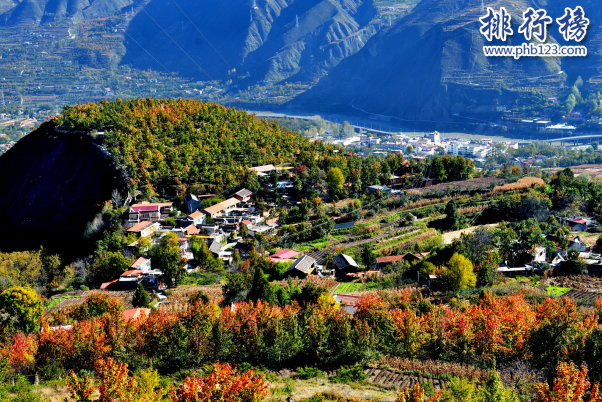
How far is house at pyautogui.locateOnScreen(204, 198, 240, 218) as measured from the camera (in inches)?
1666

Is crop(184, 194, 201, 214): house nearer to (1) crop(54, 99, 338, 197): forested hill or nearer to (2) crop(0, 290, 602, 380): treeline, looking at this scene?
(1) crop(54, 99, 338, 197): forested hill

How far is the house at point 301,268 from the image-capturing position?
3188 centimetres

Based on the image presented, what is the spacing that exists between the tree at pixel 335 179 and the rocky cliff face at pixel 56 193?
16.9 metres

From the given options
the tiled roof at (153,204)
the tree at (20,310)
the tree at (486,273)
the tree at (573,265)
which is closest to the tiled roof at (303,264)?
the tree at (486,273)

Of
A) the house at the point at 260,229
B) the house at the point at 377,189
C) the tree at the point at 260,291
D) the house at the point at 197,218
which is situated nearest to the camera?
the tree at the point at 260,291

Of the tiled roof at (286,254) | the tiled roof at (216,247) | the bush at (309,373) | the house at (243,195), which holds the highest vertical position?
the house at (243,195)

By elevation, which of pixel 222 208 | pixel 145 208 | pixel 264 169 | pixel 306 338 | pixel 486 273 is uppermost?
pixel 264 169

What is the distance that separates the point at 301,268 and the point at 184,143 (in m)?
25.5

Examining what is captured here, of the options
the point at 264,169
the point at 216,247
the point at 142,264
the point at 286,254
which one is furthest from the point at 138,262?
the point at 264,169

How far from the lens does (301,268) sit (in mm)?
31906

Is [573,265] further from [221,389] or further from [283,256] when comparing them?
[221,389]

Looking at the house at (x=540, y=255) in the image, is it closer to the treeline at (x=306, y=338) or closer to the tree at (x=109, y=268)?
the treeline at (x=306, y=338)

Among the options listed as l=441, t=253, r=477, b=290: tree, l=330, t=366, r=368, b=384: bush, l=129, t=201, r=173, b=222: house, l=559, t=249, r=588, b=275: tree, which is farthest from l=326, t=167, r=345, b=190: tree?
l=330, t=366, r=368, b=384: bush

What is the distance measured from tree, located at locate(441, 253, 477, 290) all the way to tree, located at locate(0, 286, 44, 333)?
18.8 m
